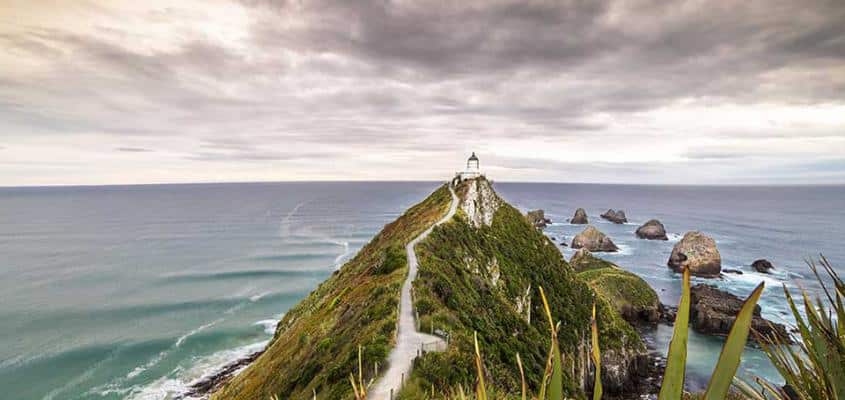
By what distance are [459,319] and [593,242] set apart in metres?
96.9

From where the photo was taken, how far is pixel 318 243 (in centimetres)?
12669

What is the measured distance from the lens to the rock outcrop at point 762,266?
83.6m

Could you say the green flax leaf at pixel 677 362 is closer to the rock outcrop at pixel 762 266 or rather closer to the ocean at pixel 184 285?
the ocean at pixel 184 285

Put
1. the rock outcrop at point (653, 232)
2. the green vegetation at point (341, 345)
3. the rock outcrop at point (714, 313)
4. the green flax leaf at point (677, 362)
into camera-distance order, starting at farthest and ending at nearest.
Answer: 1. the rock outcrop at point (653, 232)
2. the rock outcrop at point (714, 313)
3. the green vegetation at point (341, 345)
4. the green flax leaf at point (677, 362)

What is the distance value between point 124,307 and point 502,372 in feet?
258

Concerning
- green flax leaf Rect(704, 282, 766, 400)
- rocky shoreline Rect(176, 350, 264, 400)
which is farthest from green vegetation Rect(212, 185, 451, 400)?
rocky shoreline Rect(176, 350, 264, 400)

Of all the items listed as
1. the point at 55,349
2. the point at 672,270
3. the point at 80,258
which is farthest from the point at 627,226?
the point at 80,258

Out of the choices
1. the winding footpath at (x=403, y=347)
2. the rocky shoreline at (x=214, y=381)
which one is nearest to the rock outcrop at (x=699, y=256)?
the winding footpath at (x=403, y=347)

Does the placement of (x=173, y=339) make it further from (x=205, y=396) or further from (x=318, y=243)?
(x=318, y=243)

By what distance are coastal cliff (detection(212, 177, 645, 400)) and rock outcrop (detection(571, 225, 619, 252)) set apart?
55.4 meters

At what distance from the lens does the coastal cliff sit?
672 inches

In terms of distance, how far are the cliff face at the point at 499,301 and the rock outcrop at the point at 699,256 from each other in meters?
42.4

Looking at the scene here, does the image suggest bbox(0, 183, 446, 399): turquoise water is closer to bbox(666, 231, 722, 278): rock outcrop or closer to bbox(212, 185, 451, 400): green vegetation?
bbox(212, 185, 451, 400): green vegetation

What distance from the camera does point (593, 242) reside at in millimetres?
109125
